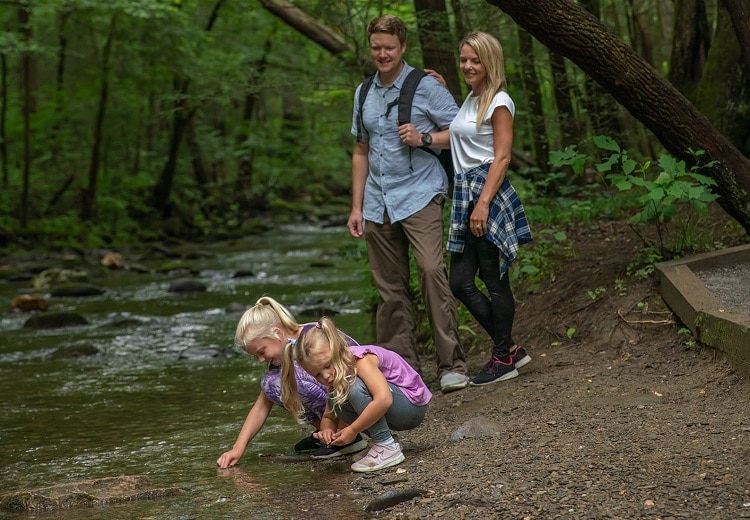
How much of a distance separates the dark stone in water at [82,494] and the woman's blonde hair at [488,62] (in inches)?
104

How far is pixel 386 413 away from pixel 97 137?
17.9 meters

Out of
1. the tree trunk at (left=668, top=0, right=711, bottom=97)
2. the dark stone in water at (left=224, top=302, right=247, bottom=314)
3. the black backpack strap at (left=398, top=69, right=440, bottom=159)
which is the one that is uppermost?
the tree trunk at (left=668, top=0, right=711, bottom=97)

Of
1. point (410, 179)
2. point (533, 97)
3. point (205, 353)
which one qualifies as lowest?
point (205, 353)

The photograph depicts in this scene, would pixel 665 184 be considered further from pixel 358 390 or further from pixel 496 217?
pixel 358 390

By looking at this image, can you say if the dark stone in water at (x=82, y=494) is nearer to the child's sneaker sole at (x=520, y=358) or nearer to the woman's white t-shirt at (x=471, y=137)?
the child's sneaker sole at (x=520, y=358)

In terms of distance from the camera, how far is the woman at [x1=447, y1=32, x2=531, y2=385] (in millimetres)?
5203

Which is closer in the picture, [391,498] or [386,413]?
[391,498]

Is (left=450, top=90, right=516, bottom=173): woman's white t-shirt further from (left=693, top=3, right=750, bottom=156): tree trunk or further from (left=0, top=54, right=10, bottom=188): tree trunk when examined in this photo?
(left=0, top=54, right=10, bottom=188): tree trunk

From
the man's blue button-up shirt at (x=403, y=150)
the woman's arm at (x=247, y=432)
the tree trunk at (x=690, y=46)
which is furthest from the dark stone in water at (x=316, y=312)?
the woman's arm at (x=247, y=432)

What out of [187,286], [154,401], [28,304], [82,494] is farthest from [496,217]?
[187,286]

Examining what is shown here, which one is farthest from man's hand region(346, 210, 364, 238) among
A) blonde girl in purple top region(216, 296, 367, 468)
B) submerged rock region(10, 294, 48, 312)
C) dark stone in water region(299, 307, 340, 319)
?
submerged rock region(10, 294, 48, 312)

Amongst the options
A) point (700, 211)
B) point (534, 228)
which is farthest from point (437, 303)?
point (534, 228)

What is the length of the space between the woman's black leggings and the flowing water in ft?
4.18

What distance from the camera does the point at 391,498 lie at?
11.9 ft
